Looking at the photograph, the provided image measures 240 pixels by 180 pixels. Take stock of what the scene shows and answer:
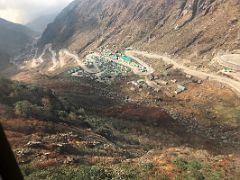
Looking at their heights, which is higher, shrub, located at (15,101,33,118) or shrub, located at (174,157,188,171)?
shrub, located at (15,101,33,118)

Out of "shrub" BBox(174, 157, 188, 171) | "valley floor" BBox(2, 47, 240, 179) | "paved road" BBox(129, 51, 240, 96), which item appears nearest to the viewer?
"valley floor" BBox(2, 47, 240, 179)

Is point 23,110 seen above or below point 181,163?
above

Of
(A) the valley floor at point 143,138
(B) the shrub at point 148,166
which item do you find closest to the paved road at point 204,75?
(A) the valley floor at point 143,138

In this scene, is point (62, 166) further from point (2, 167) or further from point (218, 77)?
point (218, 77)

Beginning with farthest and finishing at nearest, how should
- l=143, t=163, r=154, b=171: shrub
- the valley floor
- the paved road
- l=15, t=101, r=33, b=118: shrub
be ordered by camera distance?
the paved road, l=15, t=101, r=33, b=118: shrub, l=143, t=163, r=154, b=171: shrub, the valley floor

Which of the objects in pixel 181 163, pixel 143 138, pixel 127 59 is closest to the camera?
pixel 181 163

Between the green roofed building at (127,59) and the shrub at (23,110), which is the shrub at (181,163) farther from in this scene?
the green roofed building at (127,59)

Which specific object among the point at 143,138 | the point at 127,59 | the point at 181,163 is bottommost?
the point at 181,163

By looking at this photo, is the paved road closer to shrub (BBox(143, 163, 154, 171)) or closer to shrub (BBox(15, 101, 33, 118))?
shrub (BBox(15, 101, 33, 118))

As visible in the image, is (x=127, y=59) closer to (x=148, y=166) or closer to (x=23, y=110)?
(x=23, y=110)

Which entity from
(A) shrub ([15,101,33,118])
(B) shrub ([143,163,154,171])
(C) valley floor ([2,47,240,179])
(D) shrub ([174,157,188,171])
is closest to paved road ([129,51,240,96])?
(C) valley floor ([2,47,240,179])

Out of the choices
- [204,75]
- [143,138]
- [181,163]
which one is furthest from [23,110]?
[204,75]
